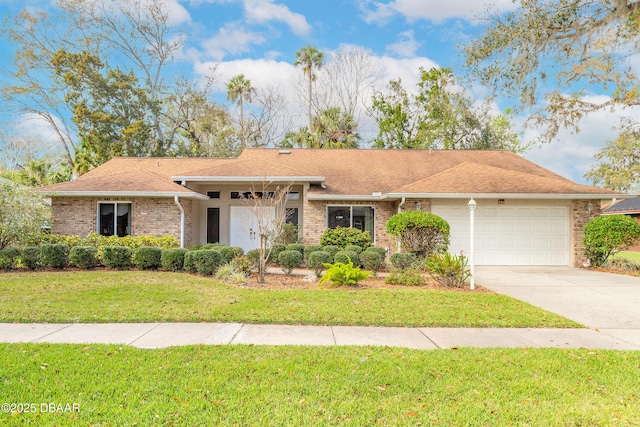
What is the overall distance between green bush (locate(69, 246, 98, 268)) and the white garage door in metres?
10.7

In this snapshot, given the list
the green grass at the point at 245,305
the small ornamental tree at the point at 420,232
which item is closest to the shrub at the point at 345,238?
the small ornamental tree at the point at 420,232

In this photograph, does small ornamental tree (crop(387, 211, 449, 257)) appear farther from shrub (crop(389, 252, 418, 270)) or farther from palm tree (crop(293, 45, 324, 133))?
palm tree (crop(293, 45, 324, 133))

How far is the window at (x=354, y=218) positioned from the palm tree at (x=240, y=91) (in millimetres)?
18477

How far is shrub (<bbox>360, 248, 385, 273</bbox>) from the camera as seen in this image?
1125cm

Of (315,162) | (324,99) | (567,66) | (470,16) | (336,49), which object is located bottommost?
(315,162)

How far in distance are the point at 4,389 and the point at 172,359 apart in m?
1.42

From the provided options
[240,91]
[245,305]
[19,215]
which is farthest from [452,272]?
[240,91]

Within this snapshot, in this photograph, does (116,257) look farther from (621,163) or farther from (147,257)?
(621,163)

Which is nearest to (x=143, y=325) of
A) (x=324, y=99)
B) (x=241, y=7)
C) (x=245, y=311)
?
(x=245, y=311)

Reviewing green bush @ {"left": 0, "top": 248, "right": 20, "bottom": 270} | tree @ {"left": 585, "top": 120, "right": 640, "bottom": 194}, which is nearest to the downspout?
green bush @ {"left": 0, "top": 248, "right": 20, "bottom": 270}

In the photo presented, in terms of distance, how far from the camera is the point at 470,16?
11.9 metres

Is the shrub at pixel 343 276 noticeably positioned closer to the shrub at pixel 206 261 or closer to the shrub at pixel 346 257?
the shrub at pixel 346 257

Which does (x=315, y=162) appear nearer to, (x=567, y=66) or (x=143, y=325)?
(x=567, y=66)

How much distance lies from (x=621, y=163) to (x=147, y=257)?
3327 centimetres
